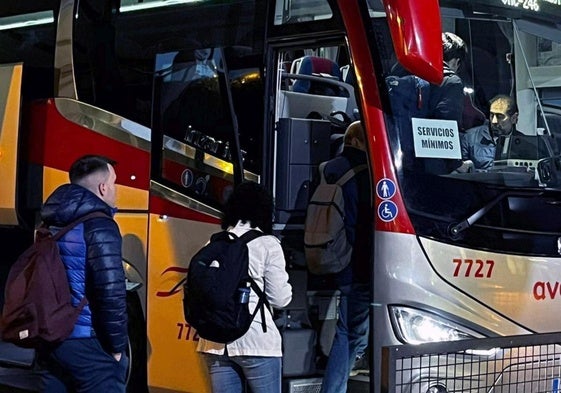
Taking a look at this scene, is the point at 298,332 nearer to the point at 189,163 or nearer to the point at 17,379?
the point at 189,163

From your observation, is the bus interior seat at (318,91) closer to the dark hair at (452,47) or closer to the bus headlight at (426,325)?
the dark hair at (452,47)

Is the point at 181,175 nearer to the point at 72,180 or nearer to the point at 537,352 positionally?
the point at 72,180

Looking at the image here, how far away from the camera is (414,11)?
4562 millimetres

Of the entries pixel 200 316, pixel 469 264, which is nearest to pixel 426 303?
pixel 469 264

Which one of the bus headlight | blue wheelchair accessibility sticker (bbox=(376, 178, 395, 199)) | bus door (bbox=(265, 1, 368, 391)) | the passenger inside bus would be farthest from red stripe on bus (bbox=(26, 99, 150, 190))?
the passenger inside bus

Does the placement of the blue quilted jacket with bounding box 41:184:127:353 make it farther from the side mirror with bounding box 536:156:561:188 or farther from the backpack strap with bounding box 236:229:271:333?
the side mirror with bounding box 536:156:561:188

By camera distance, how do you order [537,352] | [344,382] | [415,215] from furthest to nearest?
→ [344,382] < [415,215] < [537,352]

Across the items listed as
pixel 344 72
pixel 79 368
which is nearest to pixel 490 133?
pixel 344 72

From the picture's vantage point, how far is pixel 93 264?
495 centimetres

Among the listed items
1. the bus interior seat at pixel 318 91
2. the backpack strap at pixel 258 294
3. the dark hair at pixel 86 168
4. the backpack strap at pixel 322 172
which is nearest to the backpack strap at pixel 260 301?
the backpack strap at pixel 258 294

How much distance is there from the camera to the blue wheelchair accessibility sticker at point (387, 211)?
17.0ft

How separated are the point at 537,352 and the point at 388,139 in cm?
135

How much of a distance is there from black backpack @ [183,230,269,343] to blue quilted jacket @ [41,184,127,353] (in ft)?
1.26

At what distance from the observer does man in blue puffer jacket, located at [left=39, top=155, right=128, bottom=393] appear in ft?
16.3
